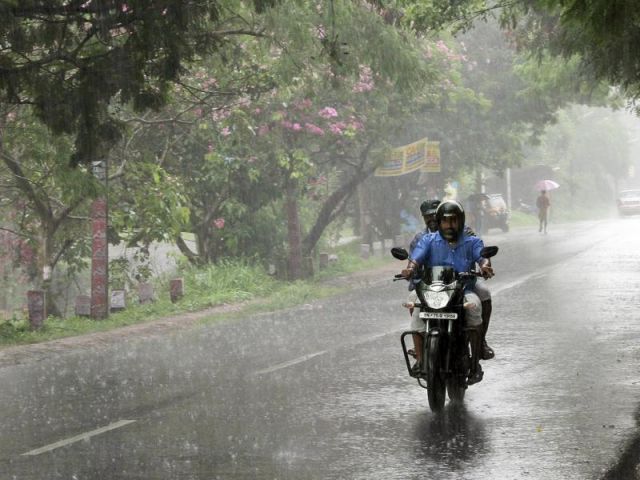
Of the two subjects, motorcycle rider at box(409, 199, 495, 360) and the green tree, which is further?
the green tree

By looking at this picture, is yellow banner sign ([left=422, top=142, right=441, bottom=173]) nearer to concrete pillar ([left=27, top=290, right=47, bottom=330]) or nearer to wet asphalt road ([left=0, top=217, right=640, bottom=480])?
wet asphalt road ([left=0, top=217, right=640, bottom=480])

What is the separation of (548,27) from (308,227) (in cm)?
1350

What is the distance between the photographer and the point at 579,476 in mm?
6598

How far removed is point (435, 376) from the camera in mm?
8523

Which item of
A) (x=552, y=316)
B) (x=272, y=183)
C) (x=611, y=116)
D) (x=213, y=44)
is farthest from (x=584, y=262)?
(x=611, y=116)

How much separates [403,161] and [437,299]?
24502 mm

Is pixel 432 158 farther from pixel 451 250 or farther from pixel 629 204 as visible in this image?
pixel 629 204

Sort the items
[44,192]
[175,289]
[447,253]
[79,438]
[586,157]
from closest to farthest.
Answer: [79,438], [447,253], [44,192], [175,289], [586,157]

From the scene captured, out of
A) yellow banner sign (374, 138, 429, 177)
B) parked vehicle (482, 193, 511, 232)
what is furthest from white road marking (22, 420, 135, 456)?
parked vehicle (482, 193, 511, 232)

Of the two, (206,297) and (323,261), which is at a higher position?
(323,261)

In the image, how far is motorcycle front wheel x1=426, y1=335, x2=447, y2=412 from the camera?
8.45m

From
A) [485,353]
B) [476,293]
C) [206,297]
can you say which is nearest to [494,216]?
[206,297]

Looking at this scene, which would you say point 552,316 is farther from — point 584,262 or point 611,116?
point 611,116

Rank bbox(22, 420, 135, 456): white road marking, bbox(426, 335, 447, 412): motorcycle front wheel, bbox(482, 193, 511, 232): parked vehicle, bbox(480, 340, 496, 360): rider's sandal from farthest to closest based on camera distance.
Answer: bbox(482, 193, 511, 232): parked vehicle, bbox(480, 340, 496, 360): rider's sandal, bbox(426, 335, 447, 412): motorcycle front wheel, bbox(22, 420, 135, 456): white road marking
